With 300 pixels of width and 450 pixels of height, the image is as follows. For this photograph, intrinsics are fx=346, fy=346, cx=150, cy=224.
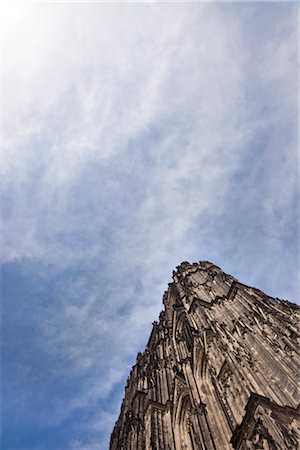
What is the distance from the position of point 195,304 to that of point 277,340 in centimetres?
1134

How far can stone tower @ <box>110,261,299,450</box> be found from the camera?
464 inches

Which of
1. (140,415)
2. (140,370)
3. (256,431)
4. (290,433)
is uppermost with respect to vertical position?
(140,370)

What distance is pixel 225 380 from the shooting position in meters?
16.0

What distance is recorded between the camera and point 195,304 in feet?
85.1

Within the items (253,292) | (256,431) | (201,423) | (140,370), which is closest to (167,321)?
(140,370)

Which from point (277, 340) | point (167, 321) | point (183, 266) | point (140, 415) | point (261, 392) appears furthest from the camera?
point (183, 266)

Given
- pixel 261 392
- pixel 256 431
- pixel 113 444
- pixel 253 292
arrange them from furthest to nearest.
Result: pixel 113 444 → pixel 253 292 → pixel 261 392 → pixel 256 431

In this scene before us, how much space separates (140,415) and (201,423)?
12.6 meters

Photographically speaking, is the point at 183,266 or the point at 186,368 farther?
the point at 183,266

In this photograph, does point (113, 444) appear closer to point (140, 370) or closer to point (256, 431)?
point (140, 370)

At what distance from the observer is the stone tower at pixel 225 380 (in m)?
11.8

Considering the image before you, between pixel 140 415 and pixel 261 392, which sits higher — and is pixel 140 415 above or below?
above

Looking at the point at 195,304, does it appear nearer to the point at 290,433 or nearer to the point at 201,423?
the point at 201,423

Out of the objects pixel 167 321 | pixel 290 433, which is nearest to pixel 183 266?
pixel 167 321
